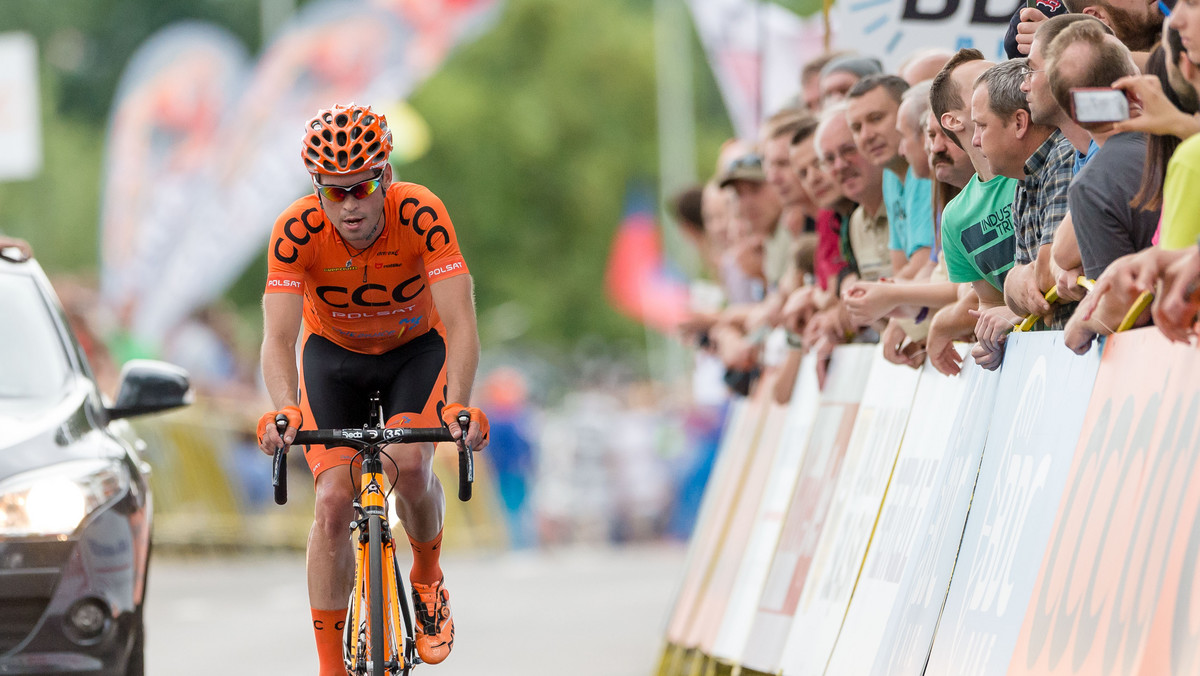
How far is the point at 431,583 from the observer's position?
7.47 metres

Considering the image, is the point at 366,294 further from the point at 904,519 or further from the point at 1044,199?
the point at 1044,199

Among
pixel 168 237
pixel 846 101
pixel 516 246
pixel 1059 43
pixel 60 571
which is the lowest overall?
pixel 516 246

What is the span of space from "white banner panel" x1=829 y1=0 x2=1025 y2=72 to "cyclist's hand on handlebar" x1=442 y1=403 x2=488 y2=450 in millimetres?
4395

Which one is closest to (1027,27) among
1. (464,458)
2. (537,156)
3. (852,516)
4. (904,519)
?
(904,519)

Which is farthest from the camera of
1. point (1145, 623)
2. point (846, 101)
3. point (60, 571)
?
point (846, 101)

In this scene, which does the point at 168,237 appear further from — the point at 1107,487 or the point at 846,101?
the point at 1107,487

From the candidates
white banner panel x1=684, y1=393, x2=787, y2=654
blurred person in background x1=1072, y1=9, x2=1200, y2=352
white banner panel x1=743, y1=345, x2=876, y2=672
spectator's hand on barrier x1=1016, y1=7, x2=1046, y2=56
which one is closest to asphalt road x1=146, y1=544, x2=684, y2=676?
white banner panel x1=684, y1=393, x2=787, y2=654

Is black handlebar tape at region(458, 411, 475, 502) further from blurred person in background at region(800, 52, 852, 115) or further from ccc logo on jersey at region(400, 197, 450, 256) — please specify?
blurred person in background at region(800, 52, 852, 115)

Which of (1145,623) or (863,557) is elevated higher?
(1145,623)

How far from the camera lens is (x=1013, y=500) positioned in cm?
582

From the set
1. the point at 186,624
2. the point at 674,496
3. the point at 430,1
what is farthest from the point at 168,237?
the point at 186,624

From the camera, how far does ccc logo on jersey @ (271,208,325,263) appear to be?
7.00m

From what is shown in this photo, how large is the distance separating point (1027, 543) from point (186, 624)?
396 inches

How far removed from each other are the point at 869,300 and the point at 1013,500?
163cm
